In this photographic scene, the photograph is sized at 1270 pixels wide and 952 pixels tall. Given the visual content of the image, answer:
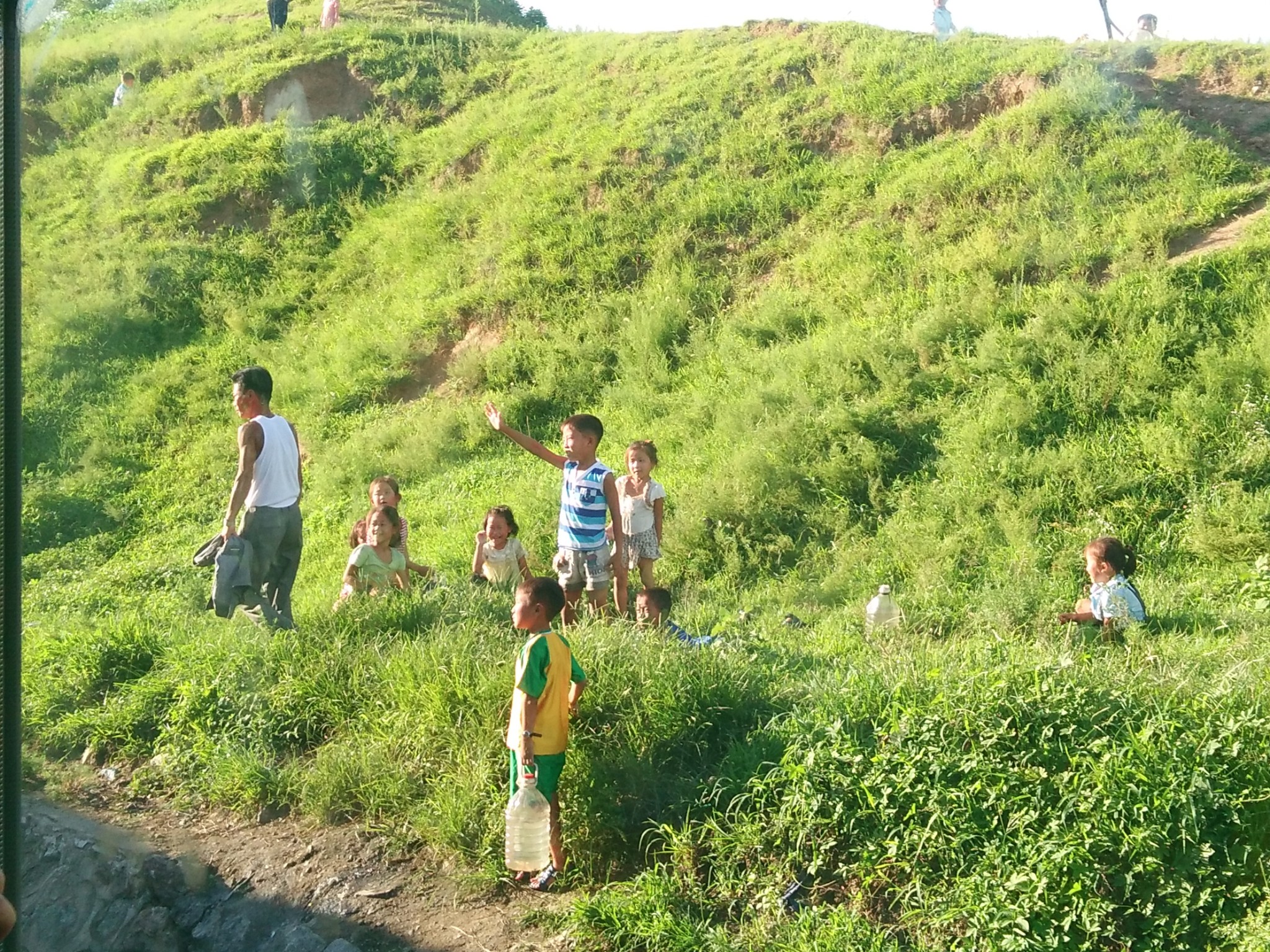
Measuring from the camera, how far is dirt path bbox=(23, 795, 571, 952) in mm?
4758

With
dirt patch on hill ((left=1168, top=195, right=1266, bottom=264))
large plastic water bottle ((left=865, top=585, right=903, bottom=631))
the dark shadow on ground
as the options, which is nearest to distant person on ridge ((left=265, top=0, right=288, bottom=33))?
dirt patch on hill ((left=1168, top=195, right=1266, bottom=264))

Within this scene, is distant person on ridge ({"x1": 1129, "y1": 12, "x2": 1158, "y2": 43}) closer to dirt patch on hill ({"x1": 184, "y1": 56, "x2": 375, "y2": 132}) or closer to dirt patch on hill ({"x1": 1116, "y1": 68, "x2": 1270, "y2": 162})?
dirt patch on hill ({"x1": 1116, "y1": 68, "x2": 1270, "y2": 162})

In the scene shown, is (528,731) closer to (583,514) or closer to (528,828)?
(528,828)

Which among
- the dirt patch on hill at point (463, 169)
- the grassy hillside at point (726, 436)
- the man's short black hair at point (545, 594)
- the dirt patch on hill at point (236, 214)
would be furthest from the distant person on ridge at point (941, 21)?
the man's short black hair at point (545, 594)

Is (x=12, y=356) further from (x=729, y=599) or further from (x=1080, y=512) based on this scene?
(x=1080, y=512)

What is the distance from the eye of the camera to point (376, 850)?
5.25 metres

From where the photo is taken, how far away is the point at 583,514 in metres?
6.76

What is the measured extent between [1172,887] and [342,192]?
1580cm

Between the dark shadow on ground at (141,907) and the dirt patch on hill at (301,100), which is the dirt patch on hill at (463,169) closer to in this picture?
the dirt patch on hill at (301,100)

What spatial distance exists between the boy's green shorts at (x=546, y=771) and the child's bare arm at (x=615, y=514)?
2062mm

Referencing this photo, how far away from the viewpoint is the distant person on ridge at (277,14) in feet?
72.8

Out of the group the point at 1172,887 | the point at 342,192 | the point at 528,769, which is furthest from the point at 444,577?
the point at 342,192

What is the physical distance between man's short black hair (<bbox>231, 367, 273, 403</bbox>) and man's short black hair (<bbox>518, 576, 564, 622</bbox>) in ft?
7.70

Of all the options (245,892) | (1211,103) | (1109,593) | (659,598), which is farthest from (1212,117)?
(245,892)
